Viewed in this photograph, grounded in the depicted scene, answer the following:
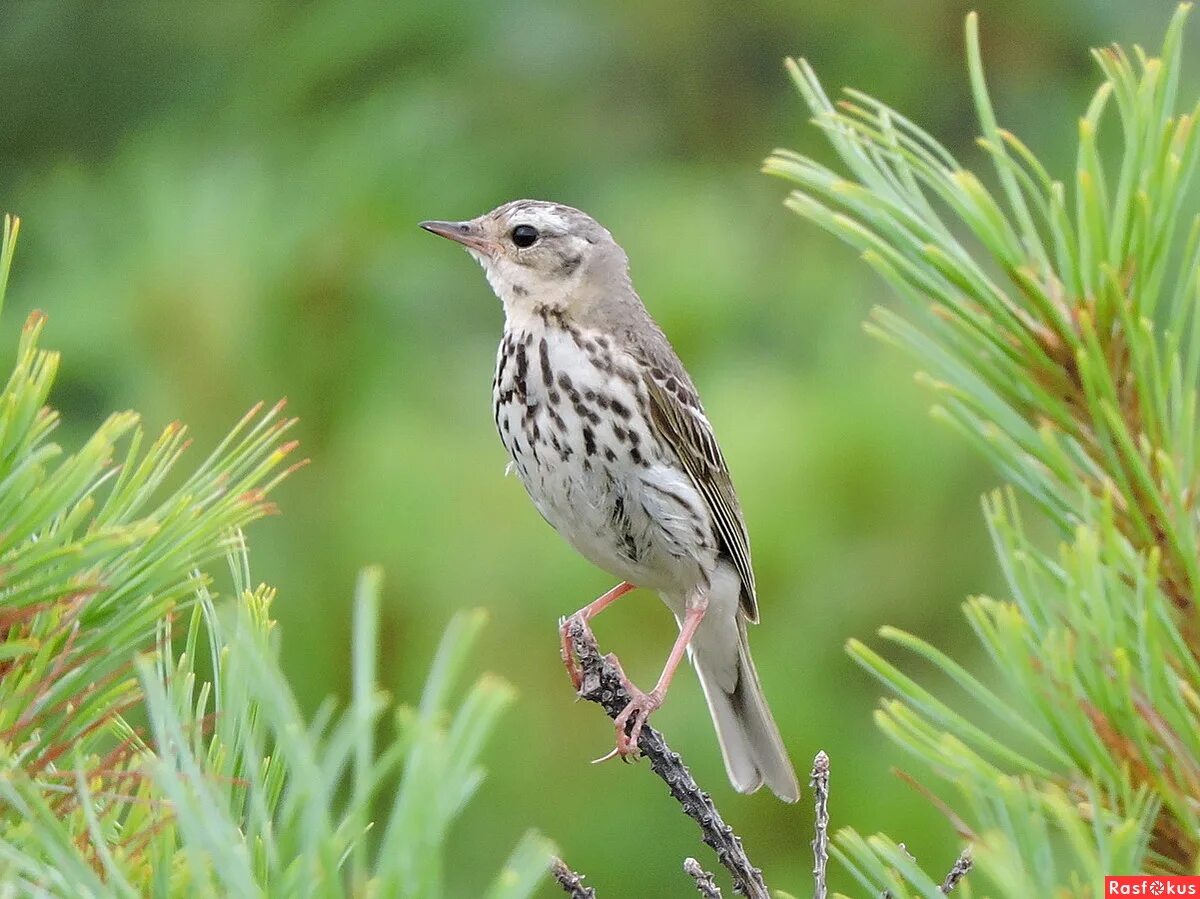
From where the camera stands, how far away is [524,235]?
3668mm

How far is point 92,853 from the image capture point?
135 cm

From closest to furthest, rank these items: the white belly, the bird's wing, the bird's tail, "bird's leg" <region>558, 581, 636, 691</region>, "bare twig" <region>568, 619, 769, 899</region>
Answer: "bare twig" <region>568, 619, 769, 899</region> < "bird's leg" <region>558, 581, 636, 691</region> < the bird's tail < the white belly < the bird's wing

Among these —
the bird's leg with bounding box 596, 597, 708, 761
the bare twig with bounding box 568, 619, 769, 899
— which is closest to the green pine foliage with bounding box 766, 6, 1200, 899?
the bare twig with bounding box 568, 619, 769, 899

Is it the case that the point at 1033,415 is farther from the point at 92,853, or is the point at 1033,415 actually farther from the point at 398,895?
the point at 92,853

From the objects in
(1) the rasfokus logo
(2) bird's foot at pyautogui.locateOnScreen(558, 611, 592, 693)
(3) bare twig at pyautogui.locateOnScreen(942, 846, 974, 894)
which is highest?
(2) bird's foot at pyautogui.locateOnScreen(558, 611, 592, 693)

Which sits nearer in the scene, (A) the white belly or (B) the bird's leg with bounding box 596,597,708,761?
(B) the bird's leg with bounding box 596,597,708,761

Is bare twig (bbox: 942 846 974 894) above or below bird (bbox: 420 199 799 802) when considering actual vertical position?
below

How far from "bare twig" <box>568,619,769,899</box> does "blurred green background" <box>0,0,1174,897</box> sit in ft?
1.99

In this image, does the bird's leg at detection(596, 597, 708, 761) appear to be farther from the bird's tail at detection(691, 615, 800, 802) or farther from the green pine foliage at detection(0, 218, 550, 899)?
the green pine foliage at detection(0, 218, 550, 899)

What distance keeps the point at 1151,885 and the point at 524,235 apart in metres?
2.65

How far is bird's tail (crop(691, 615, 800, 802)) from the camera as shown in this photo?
124 inches

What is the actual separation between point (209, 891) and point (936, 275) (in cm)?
74

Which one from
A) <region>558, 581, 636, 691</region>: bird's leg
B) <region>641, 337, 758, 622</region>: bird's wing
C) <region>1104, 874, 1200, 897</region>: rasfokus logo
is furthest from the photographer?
<region>641, 337, 758, 622</region>: bird's wing

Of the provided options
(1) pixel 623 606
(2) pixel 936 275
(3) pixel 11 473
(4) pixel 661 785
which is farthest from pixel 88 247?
(2) pixel 936 275
